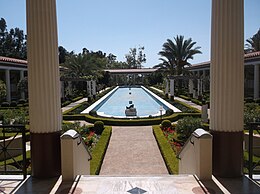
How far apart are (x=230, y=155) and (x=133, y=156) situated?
4.54 m

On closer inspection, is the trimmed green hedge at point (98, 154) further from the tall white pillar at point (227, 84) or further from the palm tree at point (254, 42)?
the palm tree at point (254, 42)

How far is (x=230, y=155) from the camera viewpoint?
4414 millimetres

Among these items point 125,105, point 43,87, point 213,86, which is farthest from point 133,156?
point 125,105

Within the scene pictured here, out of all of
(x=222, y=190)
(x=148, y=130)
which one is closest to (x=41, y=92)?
(x=222, y=190)

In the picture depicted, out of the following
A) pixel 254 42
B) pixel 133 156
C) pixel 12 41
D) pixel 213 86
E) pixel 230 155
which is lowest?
pixel 133 156

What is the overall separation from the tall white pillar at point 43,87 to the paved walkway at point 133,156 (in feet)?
9.77

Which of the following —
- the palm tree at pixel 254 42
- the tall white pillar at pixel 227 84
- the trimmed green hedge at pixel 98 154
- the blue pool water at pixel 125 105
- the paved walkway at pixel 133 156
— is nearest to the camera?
the tall white pillar at pixel 227 84

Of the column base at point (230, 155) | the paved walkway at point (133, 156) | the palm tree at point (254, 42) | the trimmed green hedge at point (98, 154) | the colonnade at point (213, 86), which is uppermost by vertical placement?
the palm tree at point (254, 42)

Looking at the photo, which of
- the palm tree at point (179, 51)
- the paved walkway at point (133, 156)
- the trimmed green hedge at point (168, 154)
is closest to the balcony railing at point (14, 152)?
the paved walkway at point (133, 156)

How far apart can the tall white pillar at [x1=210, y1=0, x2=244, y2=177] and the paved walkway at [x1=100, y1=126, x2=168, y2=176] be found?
299 cm

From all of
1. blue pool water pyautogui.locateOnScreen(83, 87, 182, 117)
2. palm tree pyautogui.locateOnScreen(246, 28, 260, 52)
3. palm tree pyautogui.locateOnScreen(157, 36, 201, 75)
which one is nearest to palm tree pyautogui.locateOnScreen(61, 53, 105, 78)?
blue pool water pyautogui.locateOnScreen(83, 87, 182, 117)

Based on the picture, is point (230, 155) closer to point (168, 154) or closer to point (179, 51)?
point (168, 154)

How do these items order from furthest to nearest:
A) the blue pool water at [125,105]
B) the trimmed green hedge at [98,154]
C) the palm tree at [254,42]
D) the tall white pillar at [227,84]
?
the palm tree at [254,42]
the blue pool water at [125,105]
the trimmed green hedge at [98,154]
the tall white pillar at [227,84]

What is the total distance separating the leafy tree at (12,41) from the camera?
169 ft
